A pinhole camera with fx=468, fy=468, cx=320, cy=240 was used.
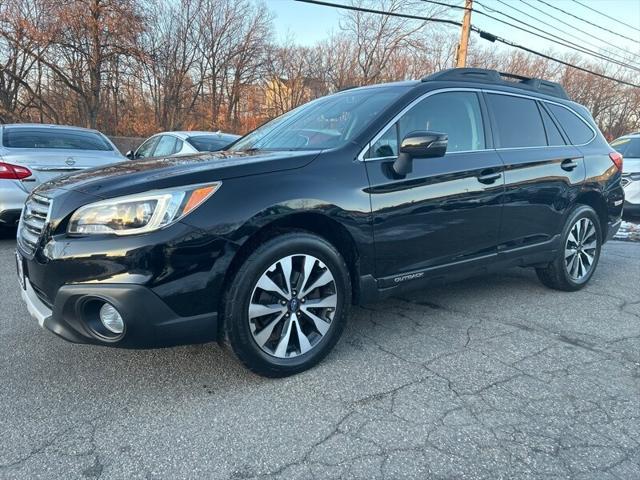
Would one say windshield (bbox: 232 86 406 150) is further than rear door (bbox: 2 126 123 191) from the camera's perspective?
No

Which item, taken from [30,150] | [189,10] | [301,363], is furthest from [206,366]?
[189,10]

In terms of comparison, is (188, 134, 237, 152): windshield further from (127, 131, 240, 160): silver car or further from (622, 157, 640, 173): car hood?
(622, 157, 640, 173): car hood

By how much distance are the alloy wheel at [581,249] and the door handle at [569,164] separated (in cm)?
51

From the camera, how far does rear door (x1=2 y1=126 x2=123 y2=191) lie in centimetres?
543

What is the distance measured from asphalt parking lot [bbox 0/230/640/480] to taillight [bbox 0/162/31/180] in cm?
254

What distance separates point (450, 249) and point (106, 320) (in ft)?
7.30

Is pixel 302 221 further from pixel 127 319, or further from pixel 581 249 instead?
pixel 581 249

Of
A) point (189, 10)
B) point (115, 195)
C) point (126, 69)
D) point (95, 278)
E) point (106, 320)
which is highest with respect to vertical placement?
point (189, 10)

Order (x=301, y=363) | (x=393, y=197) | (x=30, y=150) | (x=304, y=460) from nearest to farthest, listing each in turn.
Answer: (x=304, y=460) < (x=301, y=363) < (x=393, y=197) < (x=30, y=150)

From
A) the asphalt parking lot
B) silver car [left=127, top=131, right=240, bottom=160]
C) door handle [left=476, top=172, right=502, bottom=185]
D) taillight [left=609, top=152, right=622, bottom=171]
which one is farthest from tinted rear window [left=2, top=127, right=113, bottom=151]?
taillight [left=609, top=152, right=622, bottom=171]

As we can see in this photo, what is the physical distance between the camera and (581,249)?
4.42 metres

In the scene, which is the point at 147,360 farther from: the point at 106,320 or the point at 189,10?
the point at 189,10

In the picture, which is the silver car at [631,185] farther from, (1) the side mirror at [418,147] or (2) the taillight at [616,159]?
(1) the side mirror at [418,147]

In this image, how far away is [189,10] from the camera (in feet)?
89.4
